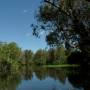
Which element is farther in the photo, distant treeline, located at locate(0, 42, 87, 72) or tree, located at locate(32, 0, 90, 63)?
distant treeline, located at locate(0, 42, 87, 72)

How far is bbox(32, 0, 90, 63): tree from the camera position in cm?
1706

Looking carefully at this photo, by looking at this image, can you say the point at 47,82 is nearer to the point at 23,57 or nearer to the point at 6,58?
the point at 6,58

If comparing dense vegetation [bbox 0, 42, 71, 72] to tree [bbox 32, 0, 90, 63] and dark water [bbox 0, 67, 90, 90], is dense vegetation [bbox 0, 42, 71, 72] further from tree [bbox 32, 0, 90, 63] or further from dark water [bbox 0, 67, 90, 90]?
tree [bbox 32, 0, 90, 63]

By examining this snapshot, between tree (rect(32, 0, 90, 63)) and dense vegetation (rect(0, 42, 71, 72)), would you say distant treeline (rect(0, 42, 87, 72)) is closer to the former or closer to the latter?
dense vegetation (rect(0, 42, 71, 72))

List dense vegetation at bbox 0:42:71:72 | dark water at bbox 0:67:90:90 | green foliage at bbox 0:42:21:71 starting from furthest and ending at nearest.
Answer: dense vegetation at bbox 0:42:71:72 < green foliage at bbox 0:42:21:71 < dark water at bbox 0:67:90:90

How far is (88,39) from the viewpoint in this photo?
16.8 m

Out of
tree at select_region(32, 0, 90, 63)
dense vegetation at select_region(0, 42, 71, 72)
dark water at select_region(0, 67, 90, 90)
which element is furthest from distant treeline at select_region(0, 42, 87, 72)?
tree at select_region(32, 0, 90, 63)

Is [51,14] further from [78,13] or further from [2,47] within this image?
[2,47]

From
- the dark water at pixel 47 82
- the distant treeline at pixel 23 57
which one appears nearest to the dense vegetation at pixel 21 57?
the distant treeline at pixel 23 57

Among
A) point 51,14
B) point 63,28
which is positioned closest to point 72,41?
point 63,28

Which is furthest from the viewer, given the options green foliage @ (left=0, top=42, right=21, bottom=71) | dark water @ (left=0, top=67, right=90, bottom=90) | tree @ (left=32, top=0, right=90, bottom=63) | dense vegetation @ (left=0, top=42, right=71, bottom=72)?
dense vegetation @ (left=0, top=42, right=71, bottom=72)

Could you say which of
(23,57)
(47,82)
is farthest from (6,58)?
(23,57)

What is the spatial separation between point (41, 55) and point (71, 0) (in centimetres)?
14997

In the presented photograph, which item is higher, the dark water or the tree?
the tree
